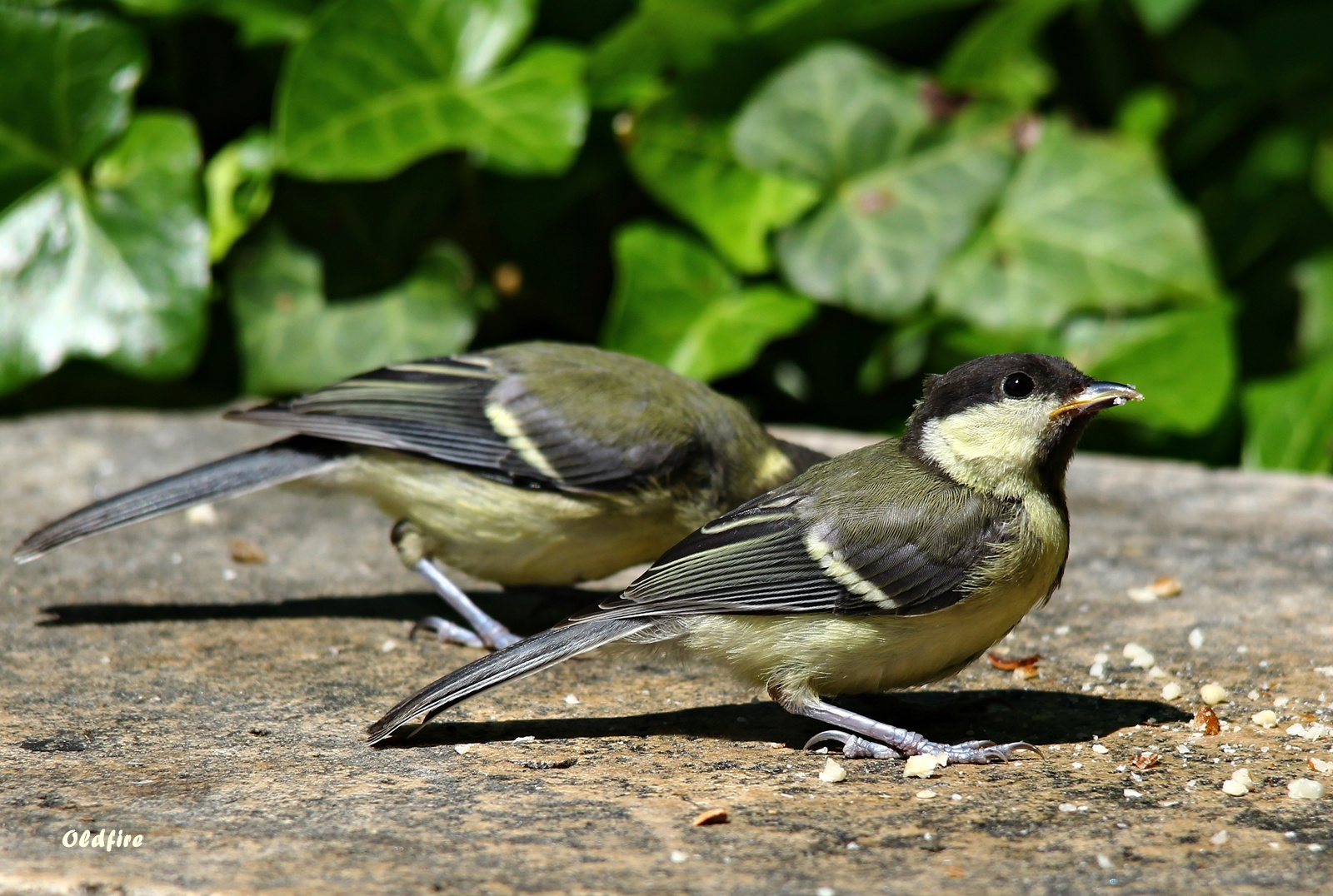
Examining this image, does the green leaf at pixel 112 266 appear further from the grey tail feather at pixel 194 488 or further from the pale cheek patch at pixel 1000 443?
the pale cheek patch at pixel 1000 443

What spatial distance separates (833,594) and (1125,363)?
9.21ft

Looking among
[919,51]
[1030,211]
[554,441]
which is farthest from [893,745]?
[919,51]

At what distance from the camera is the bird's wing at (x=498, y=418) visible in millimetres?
3605

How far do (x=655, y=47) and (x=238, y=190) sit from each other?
185 cm

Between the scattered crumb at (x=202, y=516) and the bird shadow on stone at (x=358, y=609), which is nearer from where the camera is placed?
the bird shadow on stone at (x=358, y=609)

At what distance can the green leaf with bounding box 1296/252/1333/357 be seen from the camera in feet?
19.8

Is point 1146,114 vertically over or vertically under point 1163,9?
under

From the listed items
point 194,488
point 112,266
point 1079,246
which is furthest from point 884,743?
point 112,266

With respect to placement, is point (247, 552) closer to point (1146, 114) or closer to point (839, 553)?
point (839, 553)

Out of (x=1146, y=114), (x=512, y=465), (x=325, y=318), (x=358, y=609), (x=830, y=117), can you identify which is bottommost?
(x=358, y=609)

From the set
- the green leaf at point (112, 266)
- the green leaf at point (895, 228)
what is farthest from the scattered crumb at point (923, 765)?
the green leaf at point (112, 266)

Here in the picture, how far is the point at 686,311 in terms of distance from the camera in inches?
212

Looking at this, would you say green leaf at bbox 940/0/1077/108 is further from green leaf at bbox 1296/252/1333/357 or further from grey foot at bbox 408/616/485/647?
grey foot at bbox 408/616/485/647

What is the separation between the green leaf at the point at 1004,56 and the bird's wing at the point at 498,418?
2492mm
